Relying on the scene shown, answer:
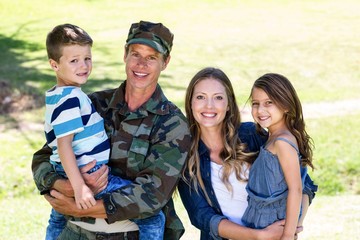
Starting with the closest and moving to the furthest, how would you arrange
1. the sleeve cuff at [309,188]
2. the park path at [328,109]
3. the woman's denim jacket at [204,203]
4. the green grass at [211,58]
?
the woman's denim jacket at [204,203], the sleeve cuff at [309,188], the green grass at [211,58], the park path at [328,109]

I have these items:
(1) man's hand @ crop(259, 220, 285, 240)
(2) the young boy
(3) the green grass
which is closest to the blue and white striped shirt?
(2) the young boy

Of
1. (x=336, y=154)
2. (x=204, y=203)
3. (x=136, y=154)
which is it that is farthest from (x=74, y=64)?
(x=336, y=154)

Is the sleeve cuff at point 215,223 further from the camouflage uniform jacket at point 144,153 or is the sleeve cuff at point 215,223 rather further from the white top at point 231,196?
the camouflage uniform jacket at point 144,153

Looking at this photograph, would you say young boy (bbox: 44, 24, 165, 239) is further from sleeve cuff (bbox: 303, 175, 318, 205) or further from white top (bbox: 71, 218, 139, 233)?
sleeve cuff (bbox: 303, 175, 318, 205)

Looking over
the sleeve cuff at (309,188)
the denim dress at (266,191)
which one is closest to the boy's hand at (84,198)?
the denim dress at (266,191)

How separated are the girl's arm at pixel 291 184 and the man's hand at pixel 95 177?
2.91ft

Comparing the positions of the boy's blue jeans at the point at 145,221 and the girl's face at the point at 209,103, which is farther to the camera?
the girl's face at the point at 209,103

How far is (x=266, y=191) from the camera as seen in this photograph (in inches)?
144

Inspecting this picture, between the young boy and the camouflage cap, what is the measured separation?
A: 255 mm

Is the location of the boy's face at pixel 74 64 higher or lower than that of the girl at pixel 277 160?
higher

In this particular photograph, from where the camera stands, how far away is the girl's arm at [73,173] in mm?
3428

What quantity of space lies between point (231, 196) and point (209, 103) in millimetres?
509

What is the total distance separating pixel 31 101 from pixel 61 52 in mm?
8407

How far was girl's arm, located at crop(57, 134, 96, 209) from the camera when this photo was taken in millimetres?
3428
